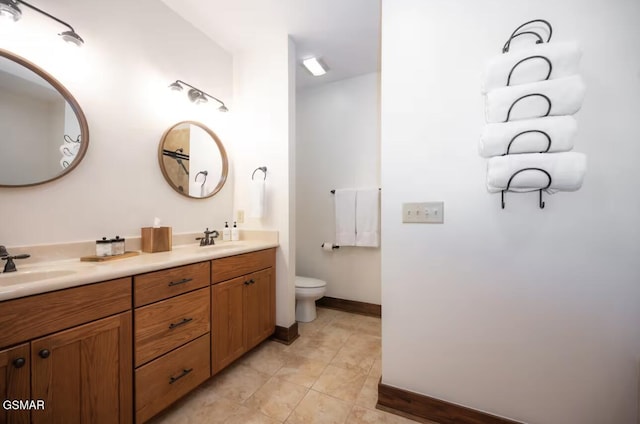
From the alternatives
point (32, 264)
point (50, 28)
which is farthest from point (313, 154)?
point (32, 264)

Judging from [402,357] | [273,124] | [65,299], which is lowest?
[402,357]

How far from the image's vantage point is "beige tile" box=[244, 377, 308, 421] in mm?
1261

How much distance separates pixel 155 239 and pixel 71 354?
29.6 inches

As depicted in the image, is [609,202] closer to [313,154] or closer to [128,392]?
[128,392]

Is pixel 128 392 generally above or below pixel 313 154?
below

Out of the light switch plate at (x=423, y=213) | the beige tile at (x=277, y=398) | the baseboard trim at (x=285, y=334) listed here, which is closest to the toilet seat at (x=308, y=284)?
the baseboard trim at (x=285, y=334)

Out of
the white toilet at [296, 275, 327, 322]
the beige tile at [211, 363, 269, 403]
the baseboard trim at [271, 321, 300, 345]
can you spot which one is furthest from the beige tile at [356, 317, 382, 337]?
the beige tile at [211, 363, 269, 403]

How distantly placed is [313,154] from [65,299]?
243cm

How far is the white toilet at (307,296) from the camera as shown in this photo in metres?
2.24

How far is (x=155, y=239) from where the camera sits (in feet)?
→ 4.92

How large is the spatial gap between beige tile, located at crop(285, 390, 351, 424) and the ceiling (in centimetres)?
264

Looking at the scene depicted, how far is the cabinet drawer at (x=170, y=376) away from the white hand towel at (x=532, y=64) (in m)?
2.03

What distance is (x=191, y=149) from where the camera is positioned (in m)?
1.90

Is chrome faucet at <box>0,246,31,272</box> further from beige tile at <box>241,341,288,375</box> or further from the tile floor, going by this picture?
beige tile at <box>241,341,288,375</box>
